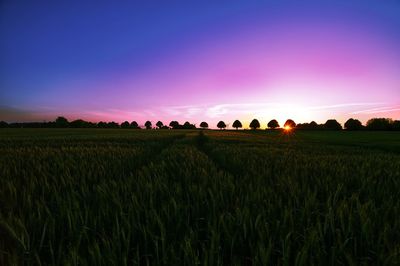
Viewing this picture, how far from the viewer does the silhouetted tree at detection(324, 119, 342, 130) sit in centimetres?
9738

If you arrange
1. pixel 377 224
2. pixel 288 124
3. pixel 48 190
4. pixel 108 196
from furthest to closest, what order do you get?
1. pixel 288 124
2. pixel 48 190
3. pixel 108 196
4. pixel 377 224

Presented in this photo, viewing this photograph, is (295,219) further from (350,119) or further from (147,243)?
(350,119)

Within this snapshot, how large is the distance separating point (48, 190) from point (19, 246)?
1.52 meters

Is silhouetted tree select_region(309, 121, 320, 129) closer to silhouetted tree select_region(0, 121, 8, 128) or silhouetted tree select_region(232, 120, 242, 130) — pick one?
silhouetted tree select_region(232, 120, 242, 130)

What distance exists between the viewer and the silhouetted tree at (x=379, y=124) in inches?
3331

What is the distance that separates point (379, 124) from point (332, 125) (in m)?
15.9

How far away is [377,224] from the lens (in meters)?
1.84

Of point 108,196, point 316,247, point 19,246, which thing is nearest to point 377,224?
point 316,247

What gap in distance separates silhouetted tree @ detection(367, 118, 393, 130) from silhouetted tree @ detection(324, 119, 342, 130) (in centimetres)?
998

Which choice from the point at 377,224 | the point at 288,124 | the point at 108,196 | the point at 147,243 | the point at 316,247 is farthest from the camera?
the point at 288,124

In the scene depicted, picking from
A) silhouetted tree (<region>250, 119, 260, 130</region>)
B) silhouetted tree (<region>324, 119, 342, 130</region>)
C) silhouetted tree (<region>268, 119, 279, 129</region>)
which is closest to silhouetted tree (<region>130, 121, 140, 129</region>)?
silhouetted tree (<region>250, 119, 260, 130</region>)

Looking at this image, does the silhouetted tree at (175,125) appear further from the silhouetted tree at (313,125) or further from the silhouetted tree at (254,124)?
the silhouetted tree at (313,125)

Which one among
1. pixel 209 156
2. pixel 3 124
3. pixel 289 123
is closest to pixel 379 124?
pixel 289 123

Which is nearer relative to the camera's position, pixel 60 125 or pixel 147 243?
pixel 147 243
